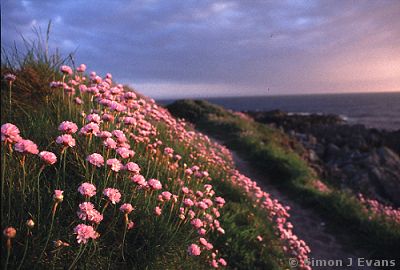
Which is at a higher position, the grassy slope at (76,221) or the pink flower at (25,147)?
the pink flower at (25,147)

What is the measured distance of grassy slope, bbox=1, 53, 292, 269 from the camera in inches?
92.2

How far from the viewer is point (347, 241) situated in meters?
6.87

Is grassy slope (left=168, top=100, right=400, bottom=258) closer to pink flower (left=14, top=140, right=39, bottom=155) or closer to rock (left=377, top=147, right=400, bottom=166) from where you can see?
pink flower (left=14, top=140, right=39, bottom=155)

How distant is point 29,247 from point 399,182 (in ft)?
53.4

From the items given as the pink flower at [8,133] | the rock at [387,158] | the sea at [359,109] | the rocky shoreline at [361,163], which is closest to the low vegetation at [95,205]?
the pink flower at [8,133]

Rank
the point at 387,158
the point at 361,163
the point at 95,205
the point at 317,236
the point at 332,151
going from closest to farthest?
the point at 95,205, the point at 317,236, the point at 361,163, the point at 387,158, the point at 332,151

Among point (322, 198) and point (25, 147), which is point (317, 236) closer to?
point (322, 198)

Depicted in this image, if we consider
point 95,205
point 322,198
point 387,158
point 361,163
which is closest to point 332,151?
point 387,158

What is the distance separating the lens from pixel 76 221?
101 inches

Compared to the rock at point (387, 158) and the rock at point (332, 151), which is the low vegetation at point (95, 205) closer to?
the rock at point (387, 158)

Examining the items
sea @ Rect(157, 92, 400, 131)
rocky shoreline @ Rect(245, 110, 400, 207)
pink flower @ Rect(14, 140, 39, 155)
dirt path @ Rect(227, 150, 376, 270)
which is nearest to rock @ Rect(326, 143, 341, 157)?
rocky shoreline @ Rect(245, 110, 400, 207)

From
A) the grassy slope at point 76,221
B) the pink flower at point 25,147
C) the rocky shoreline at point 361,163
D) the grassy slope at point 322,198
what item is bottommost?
the rocky shoreline at point 361,163

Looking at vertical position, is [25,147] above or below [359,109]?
above

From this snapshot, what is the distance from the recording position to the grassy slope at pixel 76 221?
234 cm
